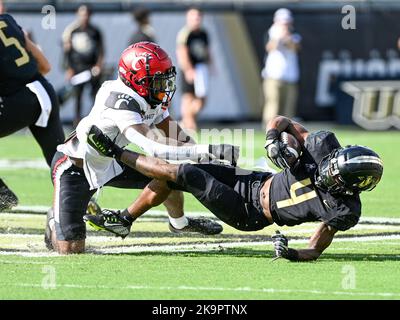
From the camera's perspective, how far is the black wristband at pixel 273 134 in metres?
6.96

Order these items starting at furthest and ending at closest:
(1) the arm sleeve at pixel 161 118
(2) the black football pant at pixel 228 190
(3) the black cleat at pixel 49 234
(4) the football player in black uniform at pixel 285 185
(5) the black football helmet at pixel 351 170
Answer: (1) the arm sleeve at pixel 161 118 → (3) the black cleat at pixel 49 234 → (2) the black football pant at pixel 228 190 → (4) the football player in black uniform at pixel 285 185 → (5) the black football helmet at pixel 351 170

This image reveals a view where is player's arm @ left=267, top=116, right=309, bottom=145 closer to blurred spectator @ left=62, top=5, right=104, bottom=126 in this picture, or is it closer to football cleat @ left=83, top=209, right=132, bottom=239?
football cleat @ left=83, top=209, right=132, bottom=239

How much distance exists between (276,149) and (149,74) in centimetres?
115

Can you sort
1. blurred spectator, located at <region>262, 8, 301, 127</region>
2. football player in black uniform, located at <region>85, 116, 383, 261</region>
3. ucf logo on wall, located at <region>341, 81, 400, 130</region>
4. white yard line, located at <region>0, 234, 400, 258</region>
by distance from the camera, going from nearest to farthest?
football player in black uniform, located at <region>85, 116, 383, 261</region> < white yard line, located at <region>0, 234, 400, 258</region> < blurred spectator, located at <region>262, 8, 301, 127</region> < ucf logo on wall, located at <region>341, 81, 400, 130</region>

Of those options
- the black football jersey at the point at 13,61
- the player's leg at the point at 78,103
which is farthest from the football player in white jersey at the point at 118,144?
the player's leg at the point at 78,103

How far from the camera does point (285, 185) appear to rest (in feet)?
23.5

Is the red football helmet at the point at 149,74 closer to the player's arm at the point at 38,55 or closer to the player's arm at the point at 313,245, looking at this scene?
the player's arm at the point at 313,245

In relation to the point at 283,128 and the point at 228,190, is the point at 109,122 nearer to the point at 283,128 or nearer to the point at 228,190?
the point at 228,190

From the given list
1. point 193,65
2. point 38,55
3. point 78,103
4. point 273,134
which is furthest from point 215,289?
point 78,103

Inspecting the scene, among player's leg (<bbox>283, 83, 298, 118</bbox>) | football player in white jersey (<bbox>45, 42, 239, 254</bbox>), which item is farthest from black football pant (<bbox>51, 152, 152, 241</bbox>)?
player's leg (<bbox>283, 83, 298, 118</bbox>)

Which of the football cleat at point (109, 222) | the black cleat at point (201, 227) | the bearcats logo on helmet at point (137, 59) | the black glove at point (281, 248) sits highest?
the bearcats logo on helmet at point (137, 59)

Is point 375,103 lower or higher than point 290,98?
lower

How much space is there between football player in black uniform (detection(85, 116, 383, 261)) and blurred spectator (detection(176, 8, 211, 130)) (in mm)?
9664

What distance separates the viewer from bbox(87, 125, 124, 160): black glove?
23.4ft
